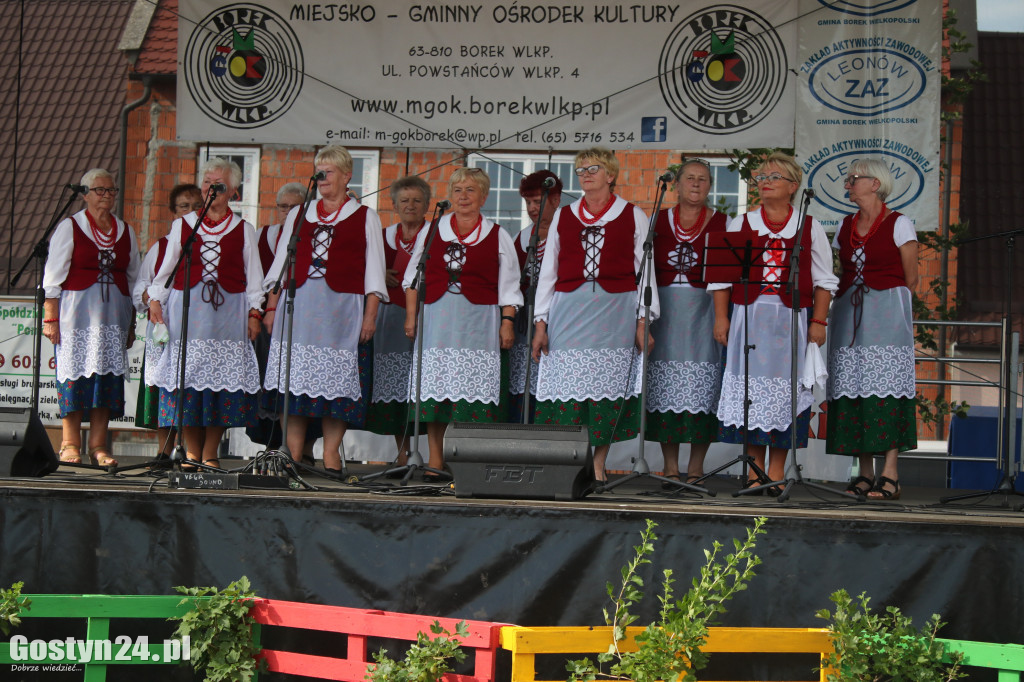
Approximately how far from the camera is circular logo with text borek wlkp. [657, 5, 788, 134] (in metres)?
7.26

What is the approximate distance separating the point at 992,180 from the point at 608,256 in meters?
12.6

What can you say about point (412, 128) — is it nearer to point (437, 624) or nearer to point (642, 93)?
point (642, 93)

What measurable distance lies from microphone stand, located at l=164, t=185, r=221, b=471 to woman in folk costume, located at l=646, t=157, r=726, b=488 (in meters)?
2.41

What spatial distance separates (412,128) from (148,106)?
9.11 meters

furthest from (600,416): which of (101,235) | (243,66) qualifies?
(243,66)

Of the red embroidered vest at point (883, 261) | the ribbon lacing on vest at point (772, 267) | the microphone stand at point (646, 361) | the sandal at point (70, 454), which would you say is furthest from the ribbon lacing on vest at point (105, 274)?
the red embroidered vest at point (883, 261)

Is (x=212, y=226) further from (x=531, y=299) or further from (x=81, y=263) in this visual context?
(x=531, y=299)

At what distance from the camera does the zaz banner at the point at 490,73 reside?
7.28m

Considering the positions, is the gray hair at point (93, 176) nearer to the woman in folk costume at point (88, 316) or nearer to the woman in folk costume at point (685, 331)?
the woman in folk costume at point (88, 316)

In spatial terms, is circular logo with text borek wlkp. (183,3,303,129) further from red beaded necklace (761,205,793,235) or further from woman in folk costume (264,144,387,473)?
red beaded necklace (761,205,793,235)

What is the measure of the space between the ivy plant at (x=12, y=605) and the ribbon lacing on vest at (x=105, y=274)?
2669mm

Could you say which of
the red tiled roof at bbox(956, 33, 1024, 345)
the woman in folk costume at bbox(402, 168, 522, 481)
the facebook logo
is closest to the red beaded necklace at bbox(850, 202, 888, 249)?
the facebook logo

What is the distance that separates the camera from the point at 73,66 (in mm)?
17750

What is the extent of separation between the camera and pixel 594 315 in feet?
20.2
